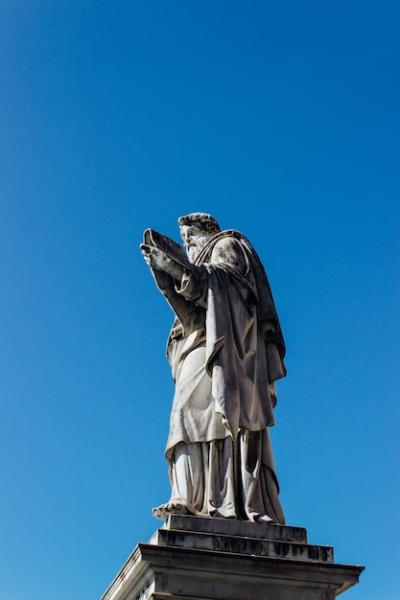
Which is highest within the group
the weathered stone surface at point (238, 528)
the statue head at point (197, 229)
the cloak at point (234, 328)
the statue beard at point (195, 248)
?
the statue head at point (197, 229)

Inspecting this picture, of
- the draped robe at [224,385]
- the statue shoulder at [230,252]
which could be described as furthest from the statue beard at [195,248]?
the draped robe at [224,385]

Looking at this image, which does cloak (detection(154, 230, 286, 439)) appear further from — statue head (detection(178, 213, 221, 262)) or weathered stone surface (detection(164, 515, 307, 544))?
weathered stone surface (detection(164, 515, 307, 544))

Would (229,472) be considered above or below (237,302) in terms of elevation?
below

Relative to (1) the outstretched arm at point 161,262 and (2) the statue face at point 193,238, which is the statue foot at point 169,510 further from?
(2) the statue face at point 193,238

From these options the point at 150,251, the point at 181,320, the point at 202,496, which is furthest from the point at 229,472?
the point at 150,251

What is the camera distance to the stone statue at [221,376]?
11.2 m

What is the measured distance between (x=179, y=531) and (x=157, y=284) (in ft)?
10.9

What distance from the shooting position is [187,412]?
1161 centimetres

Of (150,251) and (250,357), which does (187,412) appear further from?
(150,251)

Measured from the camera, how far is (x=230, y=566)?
33.6 feet

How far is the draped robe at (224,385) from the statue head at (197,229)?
0.70 m

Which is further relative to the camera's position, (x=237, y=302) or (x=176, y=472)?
(x=237, y=302)

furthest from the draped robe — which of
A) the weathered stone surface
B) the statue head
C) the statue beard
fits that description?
the statue head

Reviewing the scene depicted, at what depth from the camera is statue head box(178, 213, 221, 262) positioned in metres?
13.5
